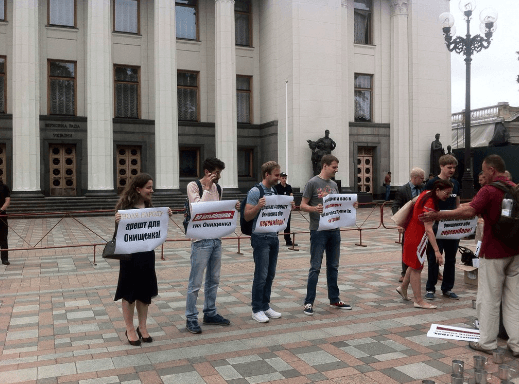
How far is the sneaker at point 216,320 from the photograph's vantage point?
638 cm

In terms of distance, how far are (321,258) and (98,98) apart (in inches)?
862

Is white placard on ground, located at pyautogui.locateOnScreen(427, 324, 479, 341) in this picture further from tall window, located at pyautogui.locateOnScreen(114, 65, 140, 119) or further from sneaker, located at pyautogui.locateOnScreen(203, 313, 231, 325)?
tall window, located at pyautogui.locateOnScreen(114, 65, 140, 119)

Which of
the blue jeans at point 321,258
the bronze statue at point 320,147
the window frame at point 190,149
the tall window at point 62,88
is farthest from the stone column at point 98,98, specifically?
the blue jeans at point 321,258

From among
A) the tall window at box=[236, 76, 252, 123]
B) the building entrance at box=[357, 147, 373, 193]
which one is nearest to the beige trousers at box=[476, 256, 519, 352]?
the building entrance at box=[357, 147, 373, 193]

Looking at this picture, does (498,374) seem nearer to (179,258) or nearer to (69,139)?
(179,258)

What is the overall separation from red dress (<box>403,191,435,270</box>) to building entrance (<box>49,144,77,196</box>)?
24.5 metres

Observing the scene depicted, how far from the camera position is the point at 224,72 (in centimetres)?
2816

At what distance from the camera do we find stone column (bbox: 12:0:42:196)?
24.7 meters

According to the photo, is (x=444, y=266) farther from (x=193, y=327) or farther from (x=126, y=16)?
(x=126, y=16)

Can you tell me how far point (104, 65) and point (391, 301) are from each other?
73.9ft

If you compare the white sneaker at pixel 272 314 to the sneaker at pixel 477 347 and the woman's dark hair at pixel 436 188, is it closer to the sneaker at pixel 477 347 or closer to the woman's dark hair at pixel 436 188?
the sneaker at pixel 477 347

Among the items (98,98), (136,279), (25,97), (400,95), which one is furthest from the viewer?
(400,95)

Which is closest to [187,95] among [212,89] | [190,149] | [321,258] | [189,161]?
[212,89]

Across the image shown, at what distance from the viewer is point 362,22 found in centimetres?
3219
